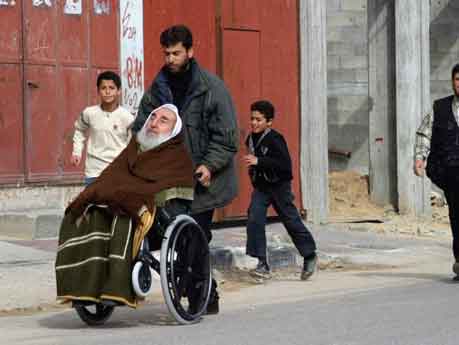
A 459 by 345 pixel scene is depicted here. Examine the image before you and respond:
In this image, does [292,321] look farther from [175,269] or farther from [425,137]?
[425,137]

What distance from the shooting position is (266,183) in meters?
11.4

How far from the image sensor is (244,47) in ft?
50.8

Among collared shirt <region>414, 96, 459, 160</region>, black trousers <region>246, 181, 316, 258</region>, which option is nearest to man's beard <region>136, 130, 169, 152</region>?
black trousers <region>246, 181, 316, 258</region>

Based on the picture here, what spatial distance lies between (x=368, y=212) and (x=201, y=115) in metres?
9.37

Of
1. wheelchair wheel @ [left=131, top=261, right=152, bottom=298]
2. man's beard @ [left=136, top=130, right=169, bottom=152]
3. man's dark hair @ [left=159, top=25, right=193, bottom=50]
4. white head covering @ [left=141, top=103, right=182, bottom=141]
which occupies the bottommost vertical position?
wheelchair wheel @ [left=131, top=261, right=152, bottom=298]

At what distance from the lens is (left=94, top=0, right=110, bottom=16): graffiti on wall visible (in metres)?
14.2

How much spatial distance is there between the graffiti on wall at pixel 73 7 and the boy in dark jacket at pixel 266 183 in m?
3.36

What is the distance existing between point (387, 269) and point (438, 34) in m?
7.82

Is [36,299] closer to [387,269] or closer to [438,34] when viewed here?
[387,269]

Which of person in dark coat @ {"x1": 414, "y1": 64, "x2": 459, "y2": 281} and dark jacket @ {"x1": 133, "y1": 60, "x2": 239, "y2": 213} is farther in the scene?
person in dark coat @ {"x1": 414, "y1": 64, "x2": 459, "y2": 281}

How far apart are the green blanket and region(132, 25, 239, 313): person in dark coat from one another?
29.1 inches

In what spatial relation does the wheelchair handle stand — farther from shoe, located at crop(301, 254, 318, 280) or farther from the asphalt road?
shoe, located at crop(301, 254, 318, 280)

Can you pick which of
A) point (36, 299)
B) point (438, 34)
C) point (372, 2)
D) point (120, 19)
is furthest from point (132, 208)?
point (438, 34)

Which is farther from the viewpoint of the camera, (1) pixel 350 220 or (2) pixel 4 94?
(1) pixel 350 220
